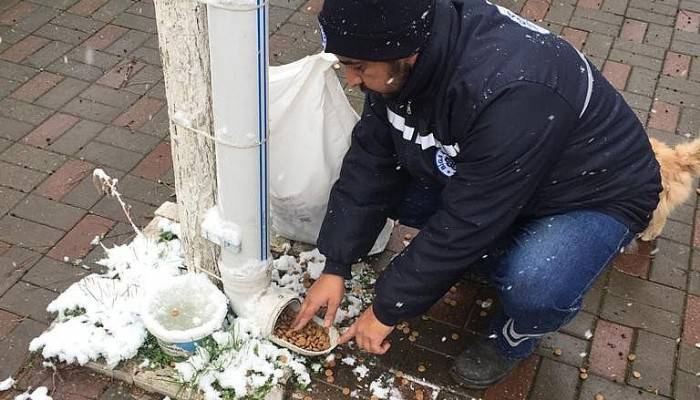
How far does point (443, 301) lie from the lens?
2.93 meters

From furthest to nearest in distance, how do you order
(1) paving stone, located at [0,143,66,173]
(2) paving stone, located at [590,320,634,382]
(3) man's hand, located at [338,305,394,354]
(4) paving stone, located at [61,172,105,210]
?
1. (1) paving stone, located at [0,143,66,173]
2. (4) paving stone, located at [61,172,105,210]
3. (2) paving stone, located at [590,320,634,382]
4. (3) man's hand, located at [338,305,394,354]

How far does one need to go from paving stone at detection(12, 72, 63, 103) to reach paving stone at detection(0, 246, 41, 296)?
112 centimetres

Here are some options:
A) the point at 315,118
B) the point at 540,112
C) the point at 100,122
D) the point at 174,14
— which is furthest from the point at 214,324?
the point at 100,122

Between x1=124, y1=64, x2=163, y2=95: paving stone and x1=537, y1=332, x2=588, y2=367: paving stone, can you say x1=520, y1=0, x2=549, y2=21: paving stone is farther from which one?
x1=537, y1=332, x2=588, y2=367: paving stone

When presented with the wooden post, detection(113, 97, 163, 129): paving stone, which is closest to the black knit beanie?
the wooden post

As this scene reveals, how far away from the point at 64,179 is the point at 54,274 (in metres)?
0.59

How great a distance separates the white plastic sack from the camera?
2650mm

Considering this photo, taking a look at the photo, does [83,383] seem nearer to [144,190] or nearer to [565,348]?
[144,190]

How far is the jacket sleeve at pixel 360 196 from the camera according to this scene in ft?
8.31

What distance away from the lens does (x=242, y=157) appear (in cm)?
221

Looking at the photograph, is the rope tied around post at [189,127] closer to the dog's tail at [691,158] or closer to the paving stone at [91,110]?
the paving stone at [91,110]

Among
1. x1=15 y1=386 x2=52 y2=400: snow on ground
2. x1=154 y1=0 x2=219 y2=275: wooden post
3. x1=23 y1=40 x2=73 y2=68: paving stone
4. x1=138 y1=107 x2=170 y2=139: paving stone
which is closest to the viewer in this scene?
x1=154 y1=0 x2=219 y2=275: wooden post

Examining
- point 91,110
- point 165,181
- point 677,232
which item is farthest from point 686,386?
point 91,110

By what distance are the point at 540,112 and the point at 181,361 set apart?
144 cm
